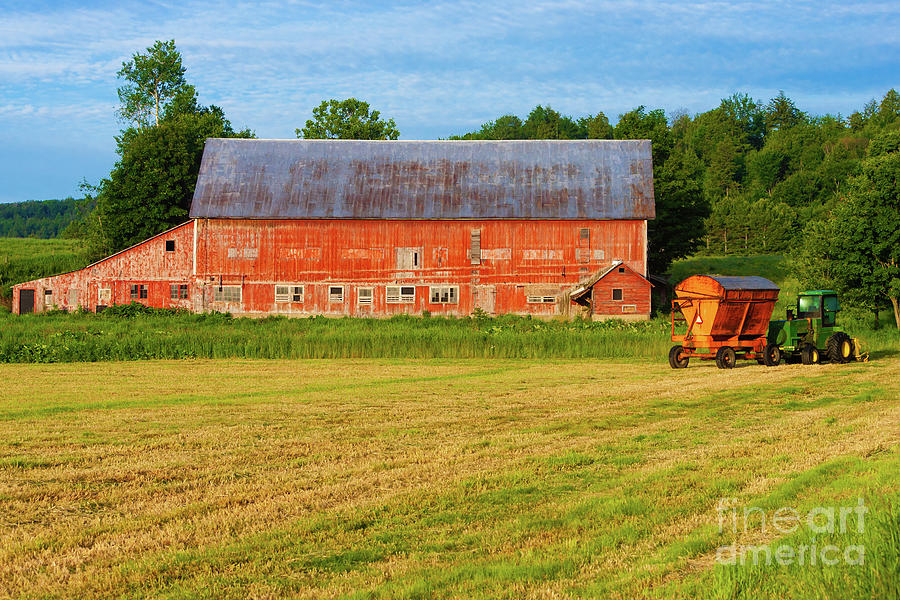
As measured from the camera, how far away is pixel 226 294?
157ft

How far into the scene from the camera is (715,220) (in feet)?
304

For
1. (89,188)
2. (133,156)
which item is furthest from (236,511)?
(89,188)

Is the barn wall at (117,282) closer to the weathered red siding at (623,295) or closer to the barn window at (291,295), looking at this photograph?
the barn window at (291,295)

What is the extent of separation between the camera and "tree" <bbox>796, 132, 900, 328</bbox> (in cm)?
3616

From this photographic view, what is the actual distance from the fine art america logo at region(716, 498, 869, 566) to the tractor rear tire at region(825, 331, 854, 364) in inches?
775

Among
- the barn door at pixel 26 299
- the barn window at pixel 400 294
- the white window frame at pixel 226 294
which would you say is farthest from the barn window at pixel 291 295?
the barn door at pixel 26 299

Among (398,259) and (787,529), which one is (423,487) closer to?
(787,529)

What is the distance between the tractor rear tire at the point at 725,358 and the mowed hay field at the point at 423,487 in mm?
6438

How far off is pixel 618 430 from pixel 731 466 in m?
3.23

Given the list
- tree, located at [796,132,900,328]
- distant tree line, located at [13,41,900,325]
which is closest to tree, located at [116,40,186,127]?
distant tree line, located at [13,41,900,325]

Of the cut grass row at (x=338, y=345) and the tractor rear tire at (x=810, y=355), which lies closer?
the tractor rear tire at (x=810, y=355)

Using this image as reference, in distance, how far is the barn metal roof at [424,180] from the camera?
157 ft

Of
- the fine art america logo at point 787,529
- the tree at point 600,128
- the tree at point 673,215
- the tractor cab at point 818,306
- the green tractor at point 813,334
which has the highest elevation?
the tree at point 600,128

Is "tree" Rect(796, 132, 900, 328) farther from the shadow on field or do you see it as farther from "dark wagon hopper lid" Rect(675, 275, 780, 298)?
"dark wagon hopper lid" Rect(675, 275, 780, 298)
